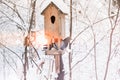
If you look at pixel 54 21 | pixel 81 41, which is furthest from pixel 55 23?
pixel 81 41

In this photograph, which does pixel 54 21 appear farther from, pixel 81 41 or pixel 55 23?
pixel 81 41

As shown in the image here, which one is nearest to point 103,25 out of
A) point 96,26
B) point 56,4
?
point 96,26

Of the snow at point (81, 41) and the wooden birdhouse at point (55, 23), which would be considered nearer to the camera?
the wooden birdhouse at point (55, 23)

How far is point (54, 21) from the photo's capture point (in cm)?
200

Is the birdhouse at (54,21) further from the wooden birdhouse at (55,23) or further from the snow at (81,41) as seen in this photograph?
the snow at (81,41)

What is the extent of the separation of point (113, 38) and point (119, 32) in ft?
0.25

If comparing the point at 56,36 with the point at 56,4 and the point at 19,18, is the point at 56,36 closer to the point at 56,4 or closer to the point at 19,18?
the point at 56,4

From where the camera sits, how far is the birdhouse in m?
1.95

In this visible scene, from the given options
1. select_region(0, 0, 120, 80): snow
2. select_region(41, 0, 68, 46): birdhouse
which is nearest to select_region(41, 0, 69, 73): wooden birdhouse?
select_region(41, 0, 68, 46): birdhouse

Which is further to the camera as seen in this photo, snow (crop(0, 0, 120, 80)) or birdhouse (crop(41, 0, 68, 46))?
snow (crop(0, 0, 120, 80))

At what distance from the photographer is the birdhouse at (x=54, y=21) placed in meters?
1.95

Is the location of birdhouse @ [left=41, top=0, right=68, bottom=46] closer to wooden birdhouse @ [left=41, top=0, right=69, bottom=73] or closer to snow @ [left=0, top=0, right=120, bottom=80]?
wooden birdhouse @ [left=41, top=0, right=69, bottom=73]

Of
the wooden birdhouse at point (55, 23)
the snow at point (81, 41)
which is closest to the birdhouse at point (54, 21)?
the wooden birdhouse at point (55, 23)

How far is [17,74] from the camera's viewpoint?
278cm
